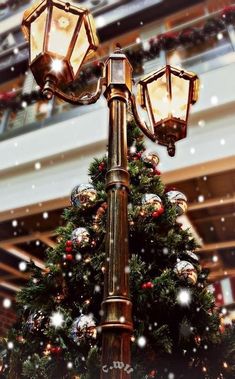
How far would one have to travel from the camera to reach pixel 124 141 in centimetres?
138

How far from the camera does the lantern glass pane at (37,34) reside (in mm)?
1489

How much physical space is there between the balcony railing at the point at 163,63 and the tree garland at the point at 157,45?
0.09 meters

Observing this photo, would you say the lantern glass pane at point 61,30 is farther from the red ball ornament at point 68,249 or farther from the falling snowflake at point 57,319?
the falling snowflake at point 57,319

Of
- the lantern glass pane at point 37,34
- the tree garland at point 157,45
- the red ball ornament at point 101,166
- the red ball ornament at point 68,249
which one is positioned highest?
the tree garland at point 157,45

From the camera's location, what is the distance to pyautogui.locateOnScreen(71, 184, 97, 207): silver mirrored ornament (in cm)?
269

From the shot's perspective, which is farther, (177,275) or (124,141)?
(177,275)

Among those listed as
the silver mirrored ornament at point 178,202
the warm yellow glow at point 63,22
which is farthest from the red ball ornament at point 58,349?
the warm yellow glow at point 63,22

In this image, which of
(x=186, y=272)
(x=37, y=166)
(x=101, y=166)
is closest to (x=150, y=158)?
(x=101, y=166)

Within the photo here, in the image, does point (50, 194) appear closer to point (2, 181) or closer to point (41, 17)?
point (2, 181)

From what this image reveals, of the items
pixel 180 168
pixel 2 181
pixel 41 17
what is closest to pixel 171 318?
pixel 41 17

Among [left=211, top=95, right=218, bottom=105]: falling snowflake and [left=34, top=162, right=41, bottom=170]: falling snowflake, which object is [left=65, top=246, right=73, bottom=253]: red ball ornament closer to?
[left=211, top=95, right=218, bottom=105]: falling snowflake

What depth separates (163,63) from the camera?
5746 mm

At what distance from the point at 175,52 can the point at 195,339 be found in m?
5.01

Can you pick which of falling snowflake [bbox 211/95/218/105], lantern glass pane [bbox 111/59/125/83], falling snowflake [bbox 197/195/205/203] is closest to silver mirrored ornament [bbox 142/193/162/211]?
lantern glass pane [bbox 111/59/125/83]
